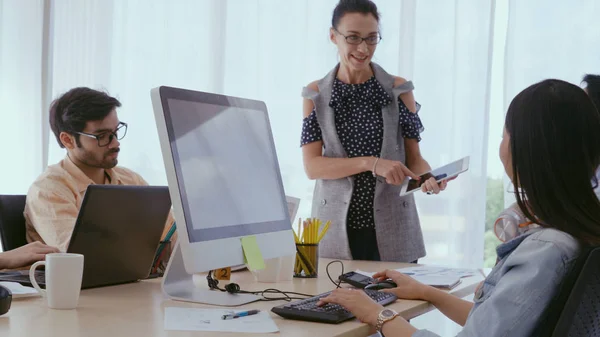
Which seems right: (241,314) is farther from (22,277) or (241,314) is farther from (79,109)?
(79,109)

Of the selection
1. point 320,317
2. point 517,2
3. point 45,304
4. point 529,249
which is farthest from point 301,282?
point 517,2

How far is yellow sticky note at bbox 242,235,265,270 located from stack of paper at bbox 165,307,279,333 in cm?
16

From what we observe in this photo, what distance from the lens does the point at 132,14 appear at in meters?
4.05

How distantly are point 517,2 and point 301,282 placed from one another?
2.00 metres

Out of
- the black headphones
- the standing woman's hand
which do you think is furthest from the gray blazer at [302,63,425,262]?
the black headphones

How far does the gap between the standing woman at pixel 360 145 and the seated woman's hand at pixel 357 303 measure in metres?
1.02

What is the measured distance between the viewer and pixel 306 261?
76.2 inches

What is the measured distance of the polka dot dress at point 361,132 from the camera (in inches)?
98.9

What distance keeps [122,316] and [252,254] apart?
0.33 metres

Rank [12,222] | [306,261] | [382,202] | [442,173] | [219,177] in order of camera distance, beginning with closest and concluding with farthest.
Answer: [219,177]
[306,261]
[12,222]
[442,173]
[382,202]

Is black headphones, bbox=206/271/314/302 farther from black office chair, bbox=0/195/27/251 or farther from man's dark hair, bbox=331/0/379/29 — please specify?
man's dark hair, bbox=331/0/379/29

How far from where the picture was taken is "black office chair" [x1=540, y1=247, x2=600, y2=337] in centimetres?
105

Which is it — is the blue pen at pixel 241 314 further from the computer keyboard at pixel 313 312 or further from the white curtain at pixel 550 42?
the white curtain at pixel 550 42

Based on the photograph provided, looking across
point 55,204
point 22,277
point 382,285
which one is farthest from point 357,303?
point 55,204
